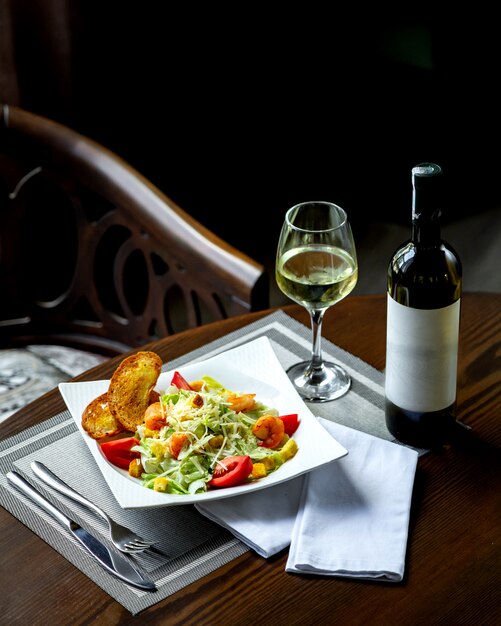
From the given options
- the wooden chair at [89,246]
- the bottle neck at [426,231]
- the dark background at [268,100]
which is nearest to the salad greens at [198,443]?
the bottle neck at [426,231]

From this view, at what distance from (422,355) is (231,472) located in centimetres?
29

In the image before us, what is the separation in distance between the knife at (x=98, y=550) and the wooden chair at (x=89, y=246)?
64 cm

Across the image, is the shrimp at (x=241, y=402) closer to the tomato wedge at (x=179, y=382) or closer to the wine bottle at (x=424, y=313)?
the tomato wedge at (x=179, y=382)

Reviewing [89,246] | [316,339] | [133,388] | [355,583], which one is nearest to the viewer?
[355,583]

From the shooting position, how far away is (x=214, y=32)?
2670mm

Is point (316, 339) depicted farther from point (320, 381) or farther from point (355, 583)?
point (355, 583)

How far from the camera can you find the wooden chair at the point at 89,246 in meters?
1.85

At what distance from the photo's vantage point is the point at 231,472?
1.17 meters

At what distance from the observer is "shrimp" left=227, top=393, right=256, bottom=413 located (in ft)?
4.24

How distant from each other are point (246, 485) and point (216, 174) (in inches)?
72.5

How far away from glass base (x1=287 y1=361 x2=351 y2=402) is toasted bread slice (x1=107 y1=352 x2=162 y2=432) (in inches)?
9.4

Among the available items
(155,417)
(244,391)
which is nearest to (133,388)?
(155,417)

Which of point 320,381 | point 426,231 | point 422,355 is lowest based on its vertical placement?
point 320,381

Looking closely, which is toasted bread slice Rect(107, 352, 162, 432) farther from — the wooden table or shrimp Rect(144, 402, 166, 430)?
the wooden table
